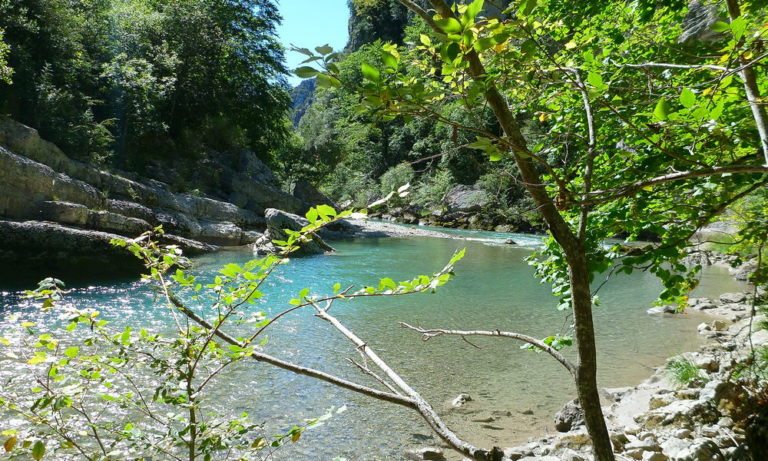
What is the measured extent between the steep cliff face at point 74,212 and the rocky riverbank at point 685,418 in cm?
1117

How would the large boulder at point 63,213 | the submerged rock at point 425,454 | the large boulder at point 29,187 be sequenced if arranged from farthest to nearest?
the large boulder at point 63,213 → the large boulder at point 29,187 → the submerged rock at point 425,454

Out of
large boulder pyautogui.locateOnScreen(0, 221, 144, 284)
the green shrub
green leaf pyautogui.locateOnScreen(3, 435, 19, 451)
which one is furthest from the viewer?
large boulder pyautogui.locateOnScreen(0, 221, 144, 284)

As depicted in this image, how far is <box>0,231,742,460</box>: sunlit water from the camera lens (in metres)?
4.78

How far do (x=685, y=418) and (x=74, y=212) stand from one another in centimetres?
1405

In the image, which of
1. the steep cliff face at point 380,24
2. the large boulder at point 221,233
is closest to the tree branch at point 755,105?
the large boulder at point 221,233

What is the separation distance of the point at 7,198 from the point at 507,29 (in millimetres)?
14243

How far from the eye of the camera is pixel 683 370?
548cm

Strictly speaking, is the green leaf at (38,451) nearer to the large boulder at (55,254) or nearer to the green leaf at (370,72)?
the green leaf at (370,72)

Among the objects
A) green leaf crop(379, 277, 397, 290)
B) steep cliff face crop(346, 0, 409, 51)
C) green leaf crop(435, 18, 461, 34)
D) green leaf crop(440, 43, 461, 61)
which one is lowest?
green leaf crop(379, 277, 397, 290)

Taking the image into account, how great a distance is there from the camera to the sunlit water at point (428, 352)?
4.78m

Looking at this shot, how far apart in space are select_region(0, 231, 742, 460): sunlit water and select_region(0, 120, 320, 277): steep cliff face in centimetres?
195

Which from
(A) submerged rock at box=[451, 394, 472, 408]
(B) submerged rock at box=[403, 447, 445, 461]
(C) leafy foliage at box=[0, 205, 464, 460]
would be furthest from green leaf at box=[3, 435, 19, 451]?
(A) submerged rock at box=[451, 394, 472, 408]

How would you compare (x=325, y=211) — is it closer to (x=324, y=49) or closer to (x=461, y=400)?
(x=324, y=49)

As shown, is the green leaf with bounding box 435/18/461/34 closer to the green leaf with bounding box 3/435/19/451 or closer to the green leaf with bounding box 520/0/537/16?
the green leaf with bounding box 520/0/537/16
